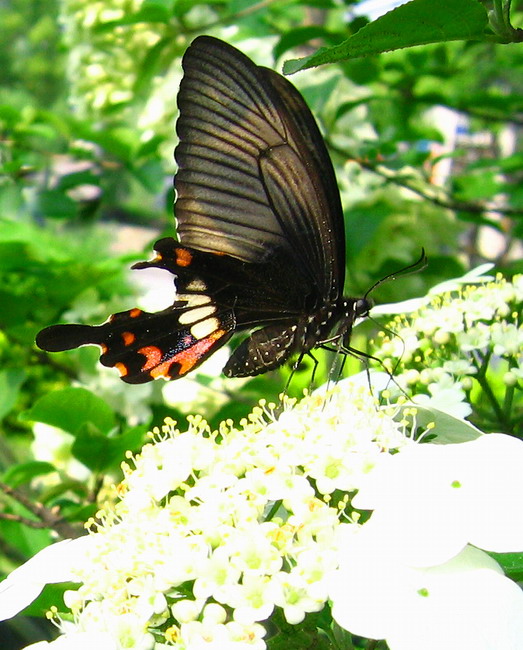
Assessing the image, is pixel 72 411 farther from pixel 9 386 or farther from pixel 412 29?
pixel 412 29

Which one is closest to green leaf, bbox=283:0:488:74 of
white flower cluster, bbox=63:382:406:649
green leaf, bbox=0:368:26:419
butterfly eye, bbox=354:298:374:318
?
white flower cluster, bbox=63:382:406:649

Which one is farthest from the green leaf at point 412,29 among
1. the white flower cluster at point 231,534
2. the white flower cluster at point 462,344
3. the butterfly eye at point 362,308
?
the butterfly eye at point 362,308

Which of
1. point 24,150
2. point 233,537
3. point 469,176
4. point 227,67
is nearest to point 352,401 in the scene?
point 233,537

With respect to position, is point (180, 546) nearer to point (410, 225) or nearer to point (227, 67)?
point (227, 67)

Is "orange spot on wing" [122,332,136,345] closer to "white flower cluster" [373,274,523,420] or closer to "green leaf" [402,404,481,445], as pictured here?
"white flower cluster" [373,274,523,420]

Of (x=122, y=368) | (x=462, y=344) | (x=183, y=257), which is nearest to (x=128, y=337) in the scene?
(x=122, y=368)

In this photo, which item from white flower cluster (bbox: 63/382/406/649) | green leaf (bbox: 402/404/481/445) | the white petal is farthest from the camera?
green leaf (bbox: 402/404/481/445)
